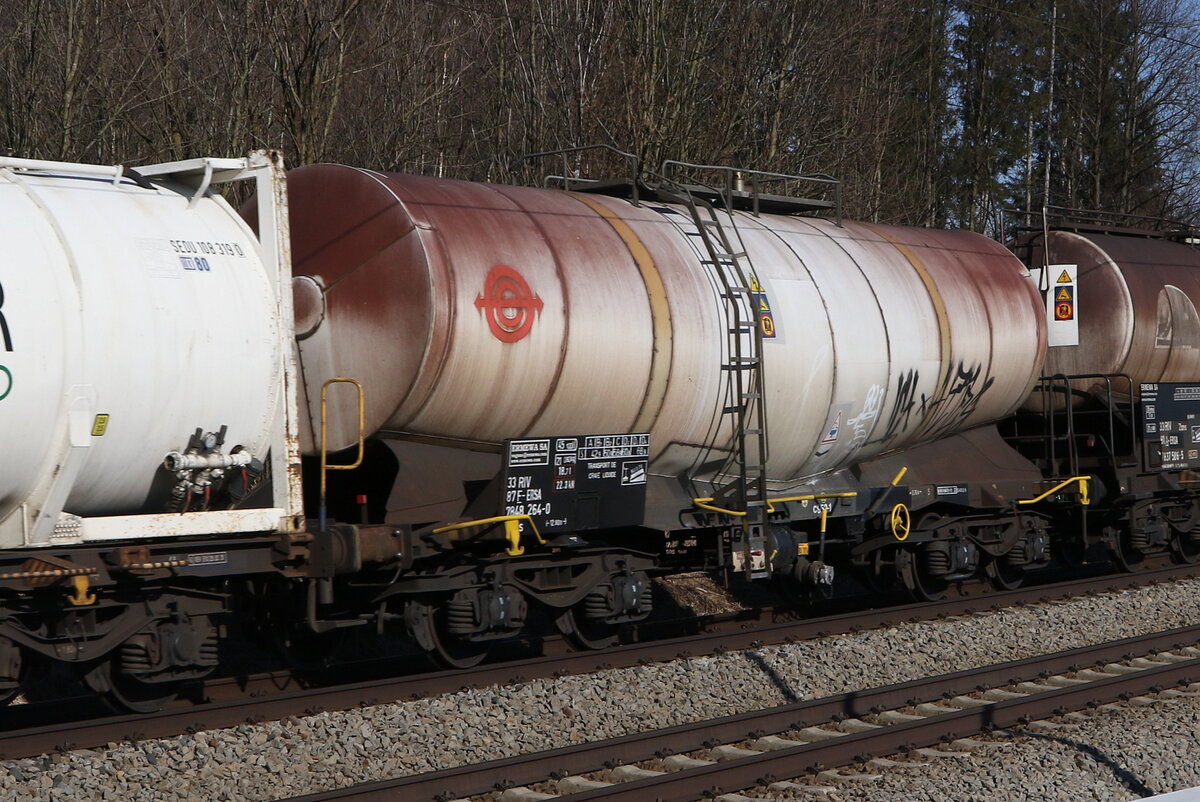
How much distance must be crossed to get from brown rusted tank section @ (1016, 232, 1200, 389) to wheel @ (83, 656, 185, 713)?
33.3 ft

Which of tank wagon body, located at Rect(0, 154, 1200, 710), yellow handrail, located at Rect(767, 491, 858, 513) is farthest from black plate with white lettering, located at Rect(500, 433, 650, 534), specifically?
yellow handrail, located at Rect(767, 491, 858, 513)

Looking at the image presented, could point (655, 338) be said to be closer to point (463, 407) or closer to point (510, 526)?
point (463, 407)

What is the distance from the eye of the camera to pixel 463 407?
8852mm

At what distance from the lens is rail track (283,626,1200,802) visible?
7.19 meters

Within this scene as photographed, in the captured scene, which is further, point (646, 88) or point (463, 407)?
point (646, 88)

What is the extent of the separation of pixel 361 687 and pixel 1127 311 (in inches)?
379

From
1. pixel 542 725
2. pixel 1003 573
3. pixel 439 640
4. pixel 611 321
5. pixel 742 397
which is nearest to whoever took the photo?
pixel 542 725

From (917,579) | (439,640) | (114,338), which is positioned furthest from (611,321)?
(917,579)

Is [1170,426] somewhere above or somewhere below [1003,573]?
above

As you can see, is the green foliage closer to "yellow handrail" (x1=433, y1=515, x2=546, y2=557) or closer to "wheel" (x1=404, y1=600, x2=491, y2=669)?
"wheel" (x1=404, y1=600, x2=491, y2=669)

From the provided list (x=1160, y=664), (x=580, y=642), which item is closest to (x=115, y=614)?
(x=580, y=642)

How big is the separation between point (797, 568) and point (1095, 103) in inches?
1260

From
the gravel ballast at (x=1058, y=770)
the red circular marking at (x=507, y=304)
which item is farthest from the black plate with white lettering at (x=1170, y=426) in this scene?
the red circular marking at (x=507, y=304)

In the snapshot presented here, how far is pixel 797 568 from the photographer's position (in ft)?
39.0
